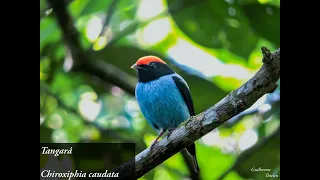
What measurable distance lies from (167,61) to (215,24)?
0.45 m

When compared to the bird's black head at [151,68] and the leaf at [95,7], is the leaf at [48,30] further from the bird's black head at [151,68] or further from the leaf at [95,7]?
the bird's black head at [151,68]

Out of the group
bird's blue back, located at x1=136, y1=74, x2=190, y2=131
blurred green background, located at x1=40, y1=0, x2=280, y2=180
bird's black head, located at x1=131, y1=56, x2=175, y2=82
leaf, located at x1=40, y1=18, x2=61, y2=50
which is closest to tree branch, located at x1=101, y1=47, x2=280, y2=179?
blurred green background, located at x1=40, y1=0, x2=280, y2=180

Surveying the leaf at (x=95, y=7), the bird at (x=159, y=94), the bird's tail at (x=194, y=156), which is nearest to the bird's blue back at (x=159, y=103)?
the bird at (x=159, y=94)

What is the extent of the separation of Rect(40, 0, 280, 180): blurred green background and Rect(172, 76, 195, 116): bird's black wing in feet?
0.15

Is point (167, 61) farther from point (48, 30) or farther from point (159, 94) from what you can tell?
point (48, 30)

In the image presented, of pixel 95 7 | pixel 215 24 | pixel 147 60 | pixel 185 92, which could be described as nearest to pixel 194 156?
pixel 185 92

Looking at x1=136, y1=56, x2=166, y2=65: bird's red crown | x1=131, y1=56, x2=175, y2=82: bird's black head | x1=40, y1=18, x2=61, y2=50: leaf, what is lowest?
x1=131, y1=56, x2=175, y2=82: bird's black head

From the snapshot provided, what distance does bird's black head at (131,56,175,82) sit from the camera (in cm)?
286

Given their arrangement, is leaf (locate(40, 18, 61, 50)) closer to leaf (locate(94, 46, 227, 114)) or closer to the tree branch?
leaf (locate(94, 46, 227, 114))

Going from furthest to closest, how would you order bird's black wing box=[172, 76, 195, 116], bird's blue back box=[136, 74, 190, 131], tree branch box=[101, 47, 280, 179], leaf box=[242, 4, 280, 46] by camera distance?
bird's blue back box=[136, 74, 190, 131] → bird's black wing box=[172, 76, 195, 116] → leaf box=[242, 4, 280, 46] → tree branch box=[101, 47, 280, 179]

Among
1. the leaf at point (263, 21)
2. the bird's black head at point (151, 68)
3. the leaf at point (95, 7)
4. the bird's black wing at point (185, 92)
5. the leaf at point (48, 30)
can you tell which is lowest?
the bird's black wing at point (185, 92)

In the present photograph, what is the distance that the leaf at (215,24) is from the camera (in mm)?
2537

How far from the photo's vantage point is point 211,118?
91.5 inches

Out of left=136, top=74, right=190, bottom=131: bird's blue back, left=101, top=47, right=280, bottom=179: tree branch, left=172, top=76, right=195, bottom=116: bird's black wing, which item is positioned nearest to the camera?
left=101, top=47, right=280, bottom=179: tree branch
